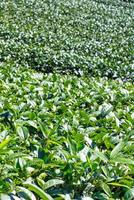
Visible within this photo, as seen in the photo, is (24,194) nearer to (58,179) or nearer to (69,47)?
(58,179)

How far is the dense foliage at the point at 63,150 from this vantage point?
2.37 m

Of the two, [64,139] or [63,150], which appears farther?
[64,139]

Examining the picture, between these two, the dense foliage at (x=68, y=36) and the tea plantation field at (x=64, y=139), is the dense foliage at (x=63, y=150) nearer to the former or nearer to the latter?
the tea plantation field at (x=64, y=139)

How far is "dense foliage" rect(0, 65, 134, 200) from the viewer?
2367mm

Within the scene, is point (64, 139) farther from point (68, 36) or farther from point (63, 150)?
point (68, 36)

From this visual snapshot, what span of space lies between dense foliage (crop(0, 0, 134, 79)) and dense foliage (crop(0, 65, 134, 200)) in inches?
296

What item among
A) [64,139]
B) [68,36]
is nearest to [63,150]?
[64,139]

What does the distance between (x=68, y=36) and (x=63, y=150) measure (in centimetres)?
1300

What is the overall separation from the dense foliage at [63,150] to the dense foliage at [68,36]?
24.6 feet

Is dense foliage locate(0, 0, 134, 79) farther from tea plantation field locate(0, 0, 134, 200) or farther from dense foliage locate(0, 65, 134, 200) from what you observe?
dense foliage locate(0, 65, 134, 200)

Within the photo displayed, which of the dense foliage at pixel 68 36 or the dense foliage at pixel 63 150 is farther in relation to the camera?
the dense foliage at pixel 68 36

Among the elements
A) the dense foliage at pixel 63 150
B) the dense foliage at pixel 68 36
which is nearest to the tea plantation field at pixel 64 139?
the dense foliage at pixel 63 150

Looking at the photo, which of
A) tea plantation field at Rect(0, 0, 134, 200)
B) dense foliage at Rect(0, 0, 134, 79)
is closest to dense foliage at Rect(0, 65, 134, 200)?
tea plantation field at Rect(0, 0, 134, 200)

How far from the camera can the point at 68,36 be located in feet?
50.5
